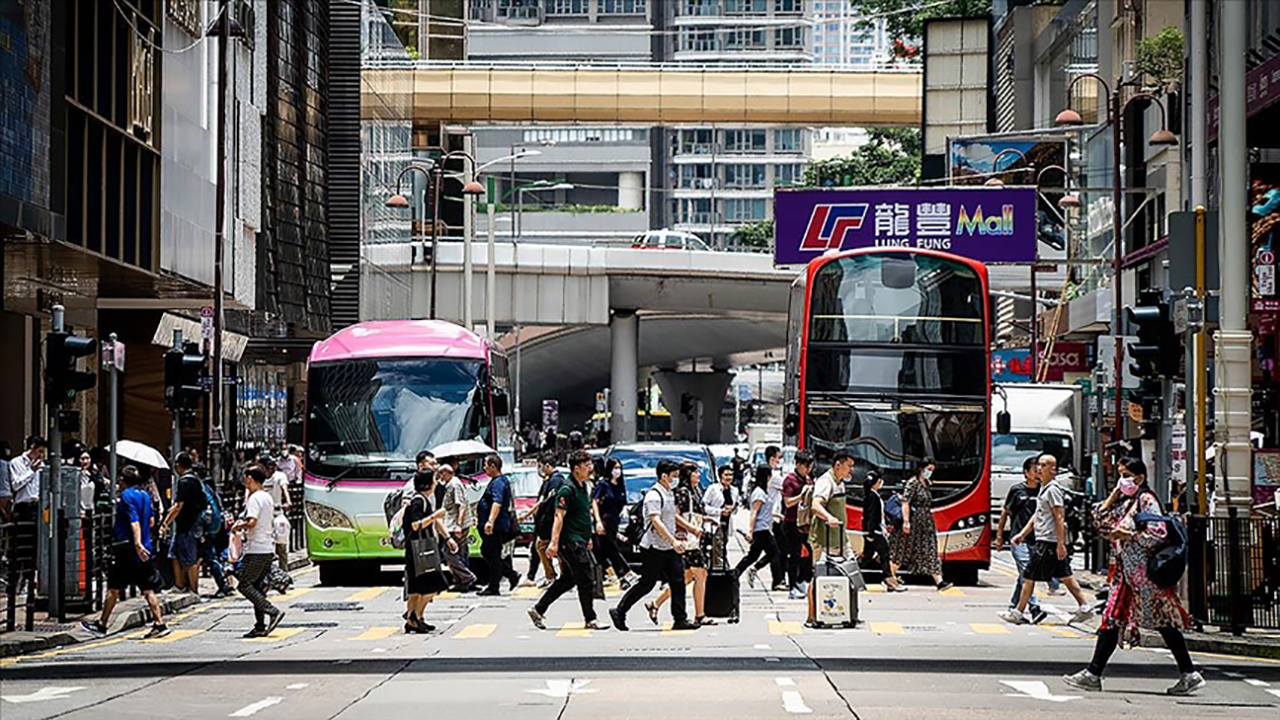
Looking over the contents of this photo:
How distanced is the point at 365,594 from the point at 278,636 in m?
7.02

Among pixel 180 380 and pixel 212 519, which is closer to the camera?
pixel 212 519

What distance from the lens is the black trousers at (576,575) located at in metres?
22.6

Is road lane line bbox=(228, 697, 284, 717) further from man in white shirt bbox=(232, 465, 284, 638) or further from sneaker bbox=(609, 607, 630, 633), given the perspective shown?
sneaker bbox=(609, 607, 630, 633)

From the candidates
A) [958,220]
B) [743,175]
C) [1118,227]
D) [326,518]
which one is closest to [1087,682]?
[326,518]

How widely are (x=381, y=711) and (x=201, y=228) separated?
79.4 ft

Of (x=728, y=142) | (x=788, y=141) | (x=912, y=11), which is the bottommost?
(x=912, y=11)

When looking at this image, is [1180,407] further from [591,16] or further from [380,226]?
[591,16]

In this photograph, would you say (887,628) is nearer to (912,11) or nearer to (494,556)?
(494,556)

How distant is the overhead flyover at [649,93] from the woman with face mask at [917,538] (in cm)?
4315

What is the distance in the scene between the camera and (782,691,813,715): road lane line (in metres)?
14.8

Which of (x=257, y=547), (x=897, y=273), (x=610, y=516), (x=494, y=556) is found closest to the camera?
(x=257, y=547)

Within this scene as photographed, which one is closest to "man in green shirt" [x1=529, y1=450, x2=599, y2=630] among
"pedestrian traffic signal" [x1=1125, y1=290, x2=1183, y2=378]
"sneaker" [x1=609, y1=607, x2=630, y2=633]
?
"sneaker" [x1=609, y1=607, x2=630, y2=633]

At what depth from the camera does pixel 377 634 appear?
22688 millimetres

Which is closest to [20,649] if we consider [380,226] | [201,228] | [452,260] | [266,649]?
[266,649]
